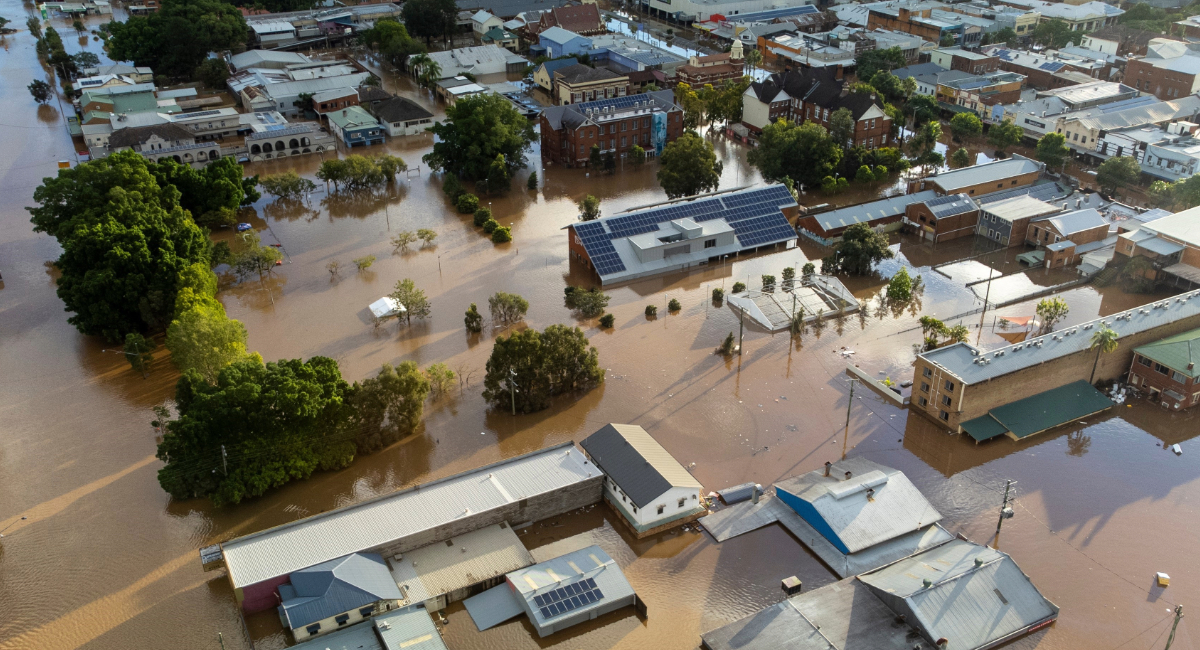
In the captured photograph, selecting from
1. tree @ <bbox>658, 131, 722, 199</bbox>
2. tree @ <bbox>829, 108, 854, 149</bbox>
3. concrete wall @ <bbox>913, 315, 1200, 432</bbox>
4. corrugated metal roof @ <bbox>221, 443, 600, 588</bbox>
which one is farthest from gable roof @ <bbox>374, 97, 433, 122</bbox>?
concrete wall @ <bbox>913, 315, 1200, 432</bbox>

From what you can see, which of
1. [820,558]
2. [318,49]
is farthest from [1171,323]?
[318,49]

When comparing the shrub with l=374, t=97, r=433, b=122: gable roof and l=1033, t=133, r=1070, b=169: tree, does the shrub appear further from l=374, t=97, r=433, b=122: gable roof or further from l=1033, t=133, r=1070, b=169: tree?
l=1033, t=133, r=1070, b=169: tree

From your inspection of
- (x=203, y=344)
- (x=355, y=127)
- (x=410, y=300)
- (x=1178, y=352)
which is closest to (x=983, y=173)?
(x=1178, y=352)

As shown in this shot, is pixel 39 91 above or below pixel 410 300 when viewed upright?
above

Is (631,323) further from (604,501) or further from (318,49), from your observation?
(318,49)

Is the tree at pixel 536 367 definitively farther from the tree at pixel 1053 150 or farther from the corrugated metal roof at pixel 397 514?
the tree at pixel 1053 150

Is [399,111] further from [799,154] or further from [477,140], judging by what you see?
[799,154]

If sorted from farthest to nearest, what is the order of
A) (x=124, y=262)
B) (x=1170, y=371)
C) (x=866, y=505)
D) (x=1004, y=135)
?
(x=1004, y=135)
(x=124, y=262)
(x=1170, y=371)
(x=866, y=505)
